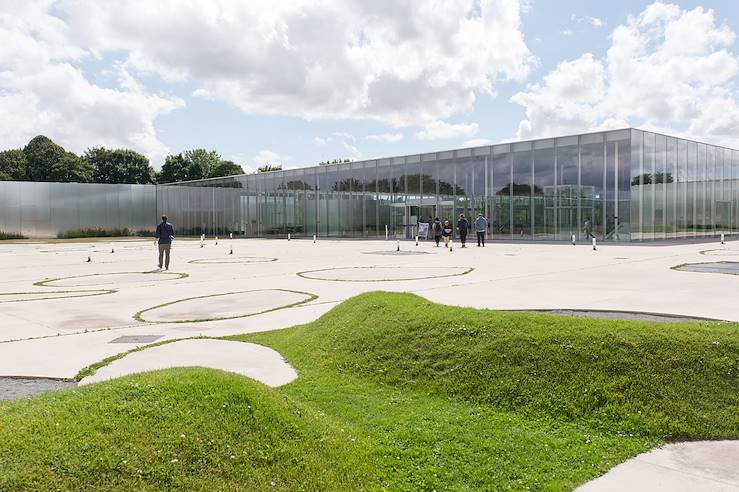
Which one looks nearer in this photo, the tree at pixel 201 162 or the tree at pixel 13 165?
the tree at pixel 13 165

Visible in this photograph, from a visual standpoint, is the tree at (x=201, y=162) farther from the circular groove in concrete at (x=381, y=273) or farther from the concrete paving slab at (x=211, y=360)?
the concrete paving slab at (x=211, y=360)

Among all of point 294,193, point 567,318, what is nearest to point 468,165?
point 294,193

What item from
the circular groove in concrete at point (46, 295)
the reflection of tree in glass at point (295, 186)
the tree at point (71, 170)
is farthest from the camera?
the tree at point (71, 170)

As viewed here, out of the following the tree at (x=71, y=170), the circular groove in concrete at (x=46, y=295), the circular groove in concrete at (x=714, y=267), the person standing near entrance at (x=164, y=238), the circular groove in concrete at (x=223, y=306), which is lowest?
the circular groove in concrete at (x=223, y=306)

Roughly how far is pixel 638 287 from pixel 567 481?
38.3 ft

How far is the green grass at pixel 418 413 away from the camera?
13.5ft

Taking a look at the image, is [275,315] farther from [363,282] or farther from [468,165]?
[468,165]

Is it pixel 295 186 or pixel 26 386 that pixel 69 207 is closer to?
pixel 295 186

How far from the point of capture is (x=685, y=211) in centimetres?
4575

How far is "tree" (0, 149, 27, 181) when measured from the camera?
91312 millimetres

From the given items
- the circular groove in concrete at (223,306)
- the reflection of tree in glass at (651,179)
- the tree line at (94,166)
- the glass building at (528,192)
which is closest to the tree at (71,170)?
the tree line at (94,166)

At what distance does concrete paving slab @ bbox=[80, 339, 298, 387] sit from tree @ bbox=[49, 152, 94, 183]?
95.4 metres

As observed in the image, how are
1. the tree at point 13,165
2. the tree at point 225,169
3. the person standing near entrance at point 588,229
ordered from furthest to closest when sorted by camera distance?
the tree at point 225,169 < the tree at point 13,165 < the person standing near entrance at point 588,229

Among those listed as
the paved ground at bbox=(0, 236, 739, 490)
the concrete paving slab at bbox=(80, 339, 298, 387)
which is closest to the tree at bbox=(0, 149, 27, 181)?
the paved ground at bbox=(0, 236, 739, 490)
